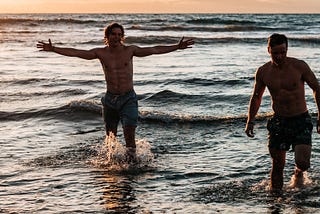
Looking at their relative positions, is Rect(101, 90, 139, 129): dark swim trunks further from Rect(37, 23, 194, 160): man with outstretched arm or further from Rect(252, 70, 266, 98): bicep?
Rect(252, 70, 266, 98): bicep

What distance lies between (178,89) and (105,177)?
27.6 feet

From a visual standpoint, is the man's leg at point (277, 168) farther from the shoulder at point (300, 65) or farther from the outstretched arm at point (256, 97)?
the shoulder at point (300, 65)

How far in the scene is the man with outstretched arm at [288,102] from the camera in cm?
616

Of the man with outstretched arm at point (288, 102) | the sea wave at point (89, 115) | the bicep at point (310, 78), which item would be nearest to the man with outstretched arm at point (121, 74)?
the man with outstretched arm at point (288, 102)

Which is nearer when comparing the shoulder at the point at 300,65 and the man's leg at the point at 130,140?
the shoulder at the point at 300,65

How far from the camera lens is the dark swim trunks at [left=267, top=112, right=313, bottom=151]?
6.27 m

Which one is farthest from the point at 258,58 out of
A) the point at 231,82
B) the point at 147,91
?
the point at 147,91

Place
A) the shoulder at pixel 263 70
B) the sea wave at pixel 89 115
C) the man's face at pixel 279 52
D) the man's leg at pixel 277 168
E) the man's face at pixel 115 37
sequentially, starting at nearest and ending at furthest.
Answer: the man's face at pixel 279 52 → the shoulder at pixel 263 70 → the man's leg at pixel 277 168 → the man's face at pixel 115 37 → the sea wave at pixel 89 115

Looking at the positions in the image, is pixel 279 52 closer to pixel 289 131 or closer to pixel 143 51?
pixel 289 131

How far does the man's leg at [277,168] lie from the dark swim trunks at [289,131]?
0.11m

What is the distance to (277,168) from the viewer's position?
6621 mm

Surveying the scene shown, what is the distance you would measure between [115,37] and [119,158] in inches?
71.5

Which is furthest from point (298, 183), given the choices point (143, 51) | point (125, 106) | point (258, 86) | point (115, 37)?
point (115, 37)

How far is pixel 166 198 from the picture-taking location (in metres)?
6.59
